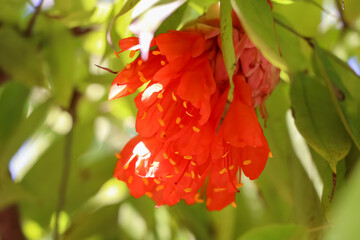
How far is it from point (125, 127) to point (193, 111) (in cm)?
57

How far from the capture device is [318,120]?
0.54 meters

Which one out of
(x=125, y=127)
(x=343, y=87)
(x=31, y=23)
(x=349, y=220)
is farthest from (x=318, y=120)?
(x=125, y=127)

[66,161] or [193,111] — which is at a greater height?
[193,111]

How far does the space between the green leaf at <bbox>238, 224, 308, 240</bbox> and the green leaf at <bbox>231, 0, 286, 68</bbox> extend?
128 millimetres

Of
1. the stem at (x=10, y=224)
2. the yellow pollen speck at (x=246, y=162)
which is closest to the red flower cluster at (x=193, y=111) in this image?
the yellow pollen speck at (x=246, y=162)

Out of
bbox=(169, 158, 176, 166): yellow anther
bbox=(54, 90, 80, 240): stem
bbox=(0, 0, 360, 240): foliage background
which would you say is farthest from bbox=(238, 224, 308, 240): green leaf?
bbox=(54, 90, 80, 240): stem

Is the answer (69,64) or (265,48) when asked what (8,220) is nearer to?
(69,64)

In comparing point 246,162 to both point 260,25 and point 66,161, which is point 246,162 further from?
point 66,161

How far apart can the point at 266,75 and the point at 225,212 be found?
0.33 meters

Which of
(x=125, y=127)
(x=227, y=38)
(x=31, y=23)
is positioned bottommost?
(x=125, y=127)

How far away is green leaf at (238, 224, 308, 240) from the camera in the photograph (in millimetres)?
427

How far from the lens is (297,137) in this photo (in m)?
0.67

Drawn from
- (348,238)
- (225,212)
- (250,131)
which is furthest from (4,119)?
(348,238)

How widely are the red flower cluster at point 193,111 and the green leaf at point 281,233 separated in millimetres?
74
